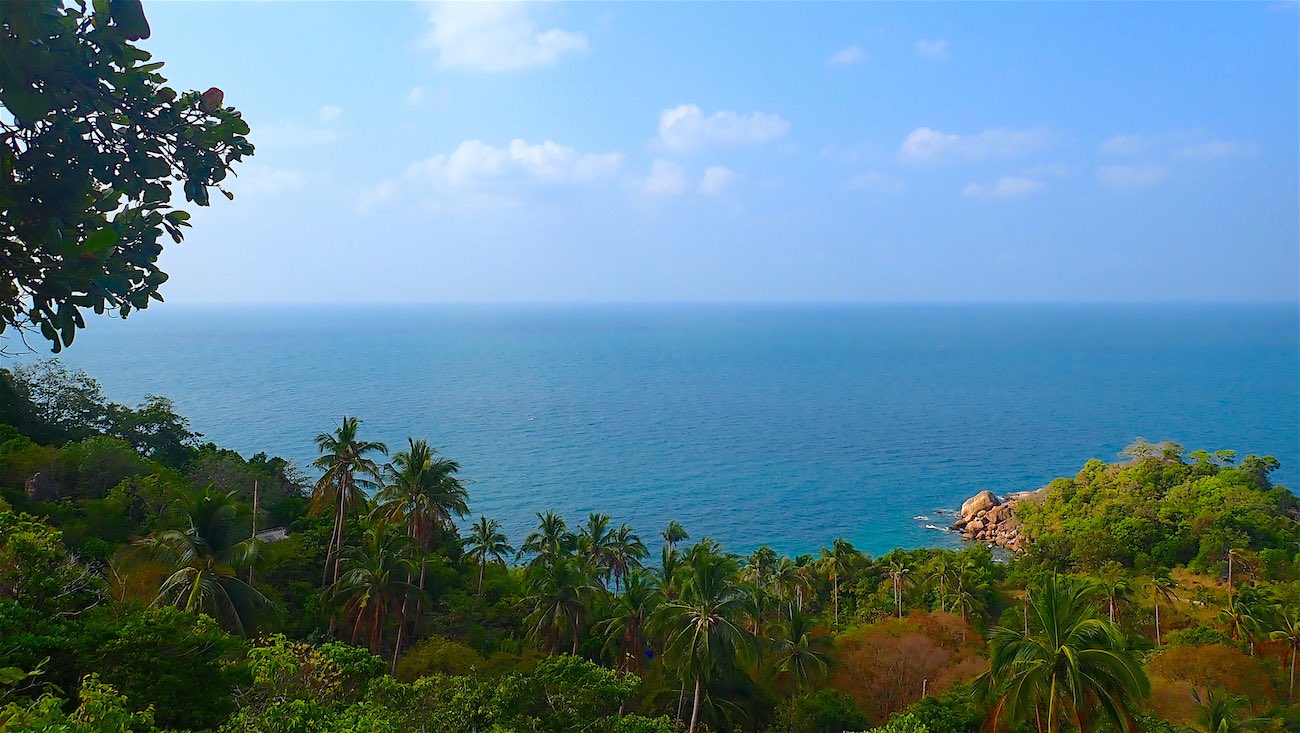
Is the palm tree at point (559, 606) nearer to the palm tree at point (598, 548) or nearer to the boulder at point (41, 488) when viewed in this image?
the palm tree at point (598, 548)

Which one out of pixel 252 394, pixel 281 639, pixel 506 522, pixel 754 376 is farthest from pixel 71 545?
pixel 754 376

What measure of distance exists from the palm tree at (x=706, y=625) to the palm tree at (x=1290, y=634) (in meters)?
27.4

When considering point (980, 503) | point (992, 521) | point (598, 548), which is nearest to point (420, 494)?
point (598, 548)

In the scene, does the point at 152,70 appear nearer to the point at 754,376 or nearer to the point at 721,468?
the point at 721,468

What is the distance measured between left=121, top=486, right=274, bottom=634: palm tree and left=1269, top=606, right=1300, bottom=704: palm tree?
144 feet

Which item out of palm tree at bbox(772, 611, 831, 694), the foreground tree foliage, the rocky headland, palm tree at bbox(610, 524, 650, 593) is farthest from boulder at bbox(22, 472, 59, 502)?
the rocky headland

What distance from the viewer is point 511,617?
121 ft

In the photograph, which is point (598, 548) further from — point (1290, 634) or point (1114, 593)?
point (1290, 634)

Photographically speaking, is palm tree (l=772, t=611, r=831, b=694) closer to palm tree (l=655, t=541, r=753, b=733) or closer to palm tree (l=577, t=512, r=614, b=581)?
palm tree (l=655, t=541, r=753, b=733)

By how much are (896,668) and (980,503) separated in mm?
51923

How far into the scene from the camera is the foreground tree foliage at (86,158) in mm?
6734

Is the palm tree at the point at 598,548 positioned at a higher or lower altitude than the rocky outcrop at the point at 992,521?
higher

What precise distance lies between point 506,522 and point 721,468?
3249 centimetres

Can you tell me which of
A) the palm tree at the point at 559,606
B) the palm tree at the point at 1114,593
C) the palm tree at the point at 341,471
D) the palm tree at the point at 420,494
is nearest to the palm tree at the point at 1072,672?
the palm tree at the point at 559,606
